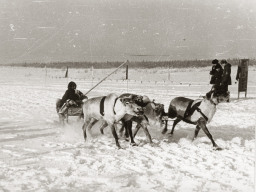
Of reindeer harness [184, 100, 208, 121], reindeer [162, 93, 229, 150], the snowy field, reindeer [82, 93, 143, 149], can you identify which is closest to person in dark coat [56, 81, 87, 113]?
the snowy field

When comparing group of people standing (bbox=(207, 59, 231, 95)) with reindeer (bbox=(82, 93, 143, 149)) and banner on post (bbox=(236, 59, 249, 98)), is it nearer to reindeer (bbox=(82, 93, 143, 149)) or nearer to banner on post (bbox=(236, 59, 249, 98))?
banner on post (bbox=(236, 59, 249, 98))

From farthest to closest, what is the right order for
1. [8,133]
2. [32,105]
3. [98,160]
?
[32,105] < [8,133] < [98,160]

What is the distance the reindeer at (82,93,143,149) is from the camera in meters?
7.91

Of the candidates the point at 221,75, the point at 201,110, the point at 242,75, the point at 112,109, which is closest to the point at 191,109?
the point at 201,110

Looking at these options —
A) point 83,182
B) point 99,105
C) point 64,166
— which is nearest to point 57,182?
point 83,182

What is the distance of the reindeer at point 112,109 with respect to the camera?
791 cm

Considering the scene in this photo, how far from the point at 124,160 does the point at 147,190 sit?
174 centimetres

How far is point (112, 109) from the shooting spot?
8.16 metres

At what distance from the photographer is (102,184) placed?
563 cm

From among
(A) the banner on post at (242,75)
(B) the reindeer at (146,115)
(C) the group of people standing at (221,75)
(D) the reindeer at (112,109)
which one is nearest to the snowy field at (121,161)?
(B) the reindeer at (146,115)

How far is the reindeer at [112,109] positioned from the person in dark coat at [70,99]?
1.35 meters

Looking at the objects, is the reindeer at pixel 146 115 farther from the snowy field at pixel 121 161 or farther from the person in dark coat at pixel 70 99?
the person in dark coat at pixel 70 99

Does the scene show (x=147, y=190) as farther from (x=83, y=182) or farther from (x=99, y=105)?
(x=99, y=105)

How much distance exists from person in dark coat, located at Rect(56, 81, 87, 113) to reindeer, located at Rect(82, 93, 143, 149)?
135 cm
